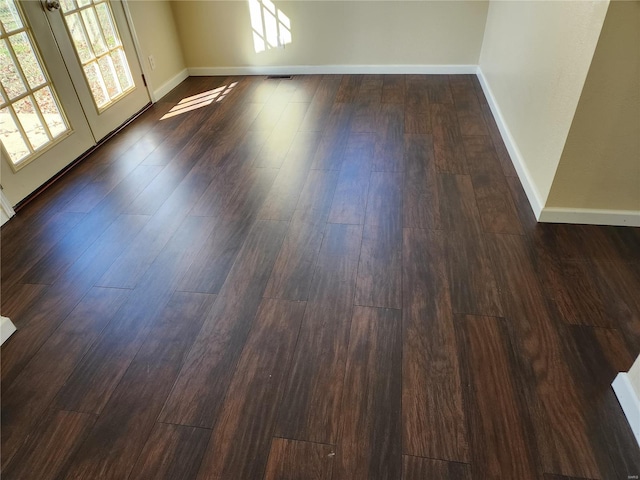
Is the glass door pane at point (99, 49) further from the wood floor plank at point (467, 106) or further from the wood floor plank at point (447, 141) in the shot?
the wood floor plank at point (467, 106)

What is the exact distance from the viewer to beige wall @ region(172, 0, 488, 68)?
12.0 ft

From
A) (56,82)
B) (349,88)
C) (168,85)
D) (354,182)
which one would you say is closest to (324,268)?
(354,182)

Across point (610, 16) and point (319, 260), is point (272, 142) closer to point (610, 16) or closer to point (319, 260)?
point (319, 260)

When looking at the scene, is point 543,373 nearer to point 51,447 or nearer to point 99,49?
point 51,447

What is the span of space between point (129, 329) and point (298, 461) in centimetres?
86

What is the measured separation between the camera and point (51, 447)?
1336mm

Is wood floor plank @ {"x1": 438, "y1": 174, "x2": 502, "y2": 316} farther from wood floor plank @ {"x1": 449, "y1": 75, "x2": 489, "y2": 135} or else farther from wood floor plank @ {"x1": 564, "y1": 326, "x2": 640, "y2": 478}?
wood floor plank @ {"x1": 449, "y1": 75, "x2": 489, "y2": 135}

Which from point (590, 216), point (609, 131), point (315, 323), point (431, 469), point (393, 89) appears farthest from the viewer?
point (393, 89)

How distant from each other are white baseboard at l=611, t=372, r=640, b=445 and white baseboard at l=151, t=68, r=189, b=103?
3715 mm

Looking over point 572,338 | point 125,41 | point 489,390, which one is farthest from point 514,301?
point 125,41

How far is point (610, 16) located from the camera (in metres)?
1.57

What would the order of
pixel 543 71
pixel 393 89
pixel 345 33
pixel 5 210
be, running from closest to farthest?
1. pixel 543 71
2. pixel 5 210
3. pixel 393 89
4. pixel 345 33

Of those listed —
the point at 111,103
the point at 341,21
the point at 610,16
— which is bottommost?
the point at 111,103

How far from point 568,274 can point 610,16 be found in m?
0.98
